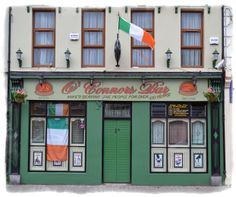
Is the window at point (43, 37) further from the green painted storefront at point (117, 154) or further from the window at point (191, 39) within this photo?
the window at point (191, 39)

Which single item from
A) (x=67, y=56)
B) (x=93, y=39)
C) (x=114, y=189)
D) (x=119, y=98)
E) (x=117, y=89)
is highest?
(x=93, y=39)

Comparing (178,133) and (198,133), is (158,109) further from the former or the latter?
(198,133)

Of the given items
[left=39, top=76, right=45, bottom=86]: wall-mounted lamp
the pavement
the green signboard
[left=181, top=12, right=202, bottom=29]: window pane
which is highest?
[left=181, top=12, right=202, bottom=29]: window pane

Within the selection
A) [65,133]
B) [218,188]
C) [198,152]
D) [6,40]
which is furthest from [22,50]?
[218,188]

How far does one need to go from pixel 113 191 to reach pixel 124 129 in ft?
7.28

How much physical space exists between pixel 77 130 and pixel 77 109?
73cm

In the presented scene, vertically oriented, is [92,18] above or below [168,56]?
above

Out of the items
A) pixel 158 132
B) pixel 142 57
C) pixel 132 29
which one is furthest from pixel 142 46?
pixel 158 132

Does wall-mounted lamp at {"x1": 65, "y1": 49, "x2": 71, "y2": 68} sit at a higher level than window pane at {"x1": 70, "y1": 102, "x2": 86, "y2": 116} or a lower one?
higher

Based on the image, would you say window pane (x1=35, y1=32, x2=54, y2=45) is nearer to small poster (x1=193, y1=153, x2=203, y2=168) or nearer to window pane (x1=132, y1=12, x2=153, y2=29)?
window pane (x1=132, y1=12, x2=153, y2=29)

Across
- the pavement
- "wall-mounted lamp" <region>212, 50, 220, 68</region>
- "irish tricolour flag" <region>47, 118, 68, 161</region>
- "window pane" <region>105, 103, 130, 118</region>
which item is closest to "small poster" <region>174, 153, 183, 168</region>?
the pavement

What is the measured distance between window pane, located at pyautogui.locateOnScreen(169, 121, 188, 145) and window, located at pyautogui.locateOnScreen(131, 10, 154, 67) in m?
2.27

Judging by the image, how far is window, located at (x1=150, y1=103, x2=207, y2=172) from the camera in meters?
15.8

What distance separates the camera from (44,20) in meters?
16.1
